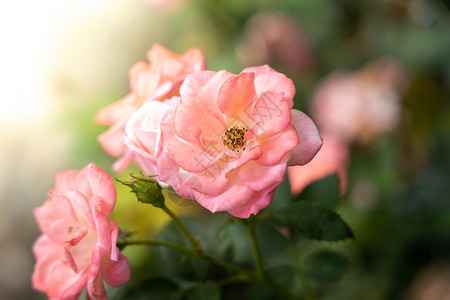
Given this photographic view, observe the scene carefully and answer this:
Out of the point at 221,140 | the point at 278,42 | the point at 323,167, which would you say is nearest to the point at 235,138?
the point at 221,140

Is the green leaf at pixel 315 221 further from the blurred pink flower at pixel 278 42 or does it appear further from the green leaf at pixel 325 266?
the blurred pink flower at pixel 278 42

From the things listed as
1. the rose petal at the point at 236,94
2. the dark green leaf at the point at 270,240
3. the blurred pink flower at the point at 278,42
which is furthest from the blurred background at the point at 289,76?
the rose petal at the point at 236,94

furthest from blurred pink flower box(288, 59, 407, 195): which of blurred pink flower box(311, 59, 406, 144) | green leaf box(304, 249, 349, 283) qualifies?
green leaf box(304, 249, 349, 283)

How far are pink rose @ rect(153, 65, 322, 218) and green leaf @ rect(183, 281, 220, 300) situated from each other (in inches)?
6.7

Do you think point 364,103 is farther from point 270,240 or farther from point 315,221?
point 315,221

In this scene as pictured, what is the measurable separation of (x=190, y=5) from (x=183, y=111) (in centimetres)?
135

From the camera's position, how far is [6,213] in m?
1.73

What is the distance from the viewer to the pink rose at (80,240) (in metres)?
0.45

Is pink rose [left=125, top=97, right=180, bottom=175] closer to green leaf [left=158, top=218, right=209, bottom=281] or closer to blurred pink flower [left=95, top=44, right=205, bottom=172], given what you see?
blurred pink flower [left=95, top=44, right=205, bottom=172]

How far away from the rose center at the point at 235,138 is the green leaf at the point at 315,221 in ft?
0.34

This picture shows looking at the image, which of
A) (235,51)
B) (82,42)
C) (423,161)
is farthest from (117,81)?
(423,161)

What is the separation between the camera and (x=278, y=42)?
67.0 inches

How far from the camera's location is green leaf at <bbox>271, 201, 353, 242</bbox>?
1.60 ft

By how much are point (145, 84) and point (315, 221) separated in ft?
0.88
